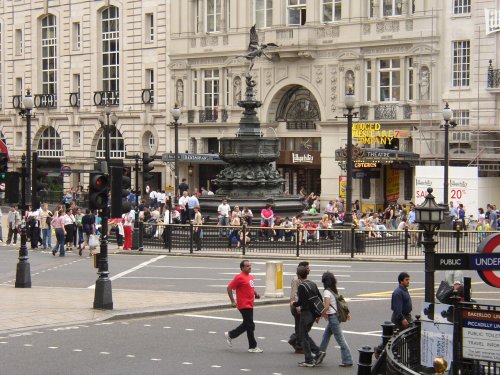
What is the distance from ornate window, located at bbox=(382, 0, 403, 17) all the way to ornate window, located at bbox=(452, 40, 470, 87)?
12.9 ft

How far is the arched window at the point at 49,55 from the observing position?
71750 mm

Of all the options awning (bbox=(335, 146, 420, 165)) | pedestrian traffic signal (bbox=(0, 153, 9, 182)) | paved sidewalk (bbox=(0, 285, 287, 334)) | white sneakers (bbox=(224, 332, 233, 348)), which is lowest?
white sneakers (bbox=(224, 332, 233, 348))

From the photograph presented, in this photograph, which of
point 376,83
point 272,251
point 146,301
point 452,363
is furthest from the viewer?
point 376,83

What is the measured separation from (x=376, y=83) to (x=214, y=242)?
19562 mm

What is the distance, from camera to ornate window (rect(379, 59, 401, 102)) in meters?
53.6

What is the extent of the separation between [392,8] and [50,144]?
28.5 meters

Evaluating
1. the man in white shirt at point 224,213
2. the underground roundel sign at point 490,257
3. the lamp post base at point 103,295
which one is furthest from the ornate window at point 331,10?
the underground roundel sign at point 490,257

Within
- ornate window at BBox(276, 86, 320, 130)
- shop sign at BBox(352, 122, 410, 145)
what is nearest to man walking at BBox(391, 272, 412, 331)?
shop sign at BBox(352, 122, 410, 145)

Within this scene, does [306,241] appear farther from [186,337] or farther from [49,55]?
[49,55]

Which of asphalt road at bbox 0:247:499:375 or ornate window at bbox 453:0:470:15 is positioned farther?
ornate window at bbox 453:0:470:15

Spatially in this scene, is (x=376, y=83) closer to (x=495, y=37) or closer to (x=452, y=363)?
(x=495, y=37)

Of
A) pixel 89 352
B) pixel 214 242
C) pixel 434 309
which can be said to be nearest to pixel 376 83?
pixel 214 242

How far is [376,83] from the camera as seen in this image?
54125mm

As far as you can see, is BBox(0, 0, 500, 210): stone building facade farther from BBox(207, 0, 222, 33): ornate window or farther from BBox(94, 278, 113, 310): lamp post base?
BBox(94, 278, 113, 310): lamp post base
